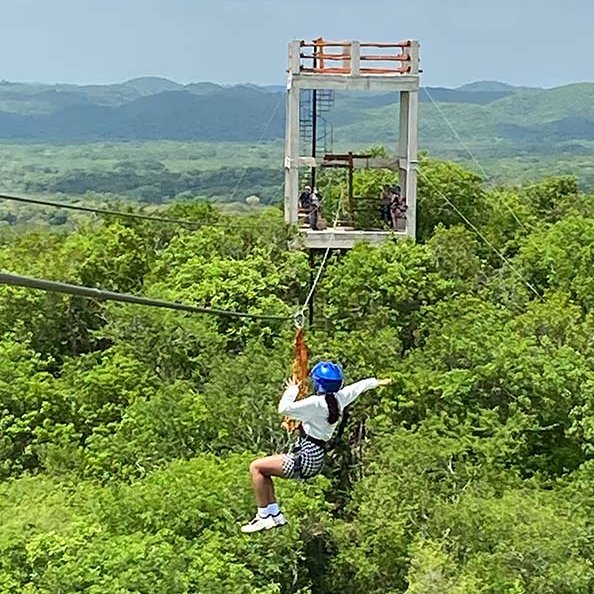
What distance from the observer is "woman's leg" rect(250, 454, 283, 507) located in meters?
9.71

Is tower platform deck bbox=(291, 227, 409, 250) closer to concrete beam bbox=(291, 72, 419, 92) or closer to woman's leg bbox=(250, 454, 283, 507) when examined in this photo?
concrete beam bbox=(291, 72, 419, 92)

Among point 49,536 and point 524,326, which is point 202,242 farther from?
point 49,536

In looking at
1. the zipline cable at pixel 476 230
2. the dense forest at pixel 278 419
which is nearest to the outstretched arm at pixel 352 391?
the dense forest at pixel 278 419

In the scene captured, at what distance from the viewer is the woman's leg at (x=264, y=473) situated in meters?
9.71

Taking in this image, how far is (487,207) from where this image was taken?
31.9 m

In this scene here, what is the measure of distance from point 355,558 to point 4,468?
6.60 m

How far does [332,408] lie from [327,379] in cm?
26

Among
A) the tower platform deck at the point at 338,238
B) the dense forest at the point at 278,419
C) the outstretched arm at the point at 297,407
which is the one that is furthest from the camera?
the tower platform deck at the point at 338,238

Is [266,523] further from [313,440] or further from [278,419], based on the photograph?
[278,419]

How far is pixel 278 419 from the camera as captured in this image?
19641 mm

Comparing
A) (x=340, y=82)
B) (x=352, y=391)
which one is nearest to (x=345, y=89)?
(x=340, y=82)

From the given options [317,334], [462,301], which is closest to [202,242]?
[317,334]

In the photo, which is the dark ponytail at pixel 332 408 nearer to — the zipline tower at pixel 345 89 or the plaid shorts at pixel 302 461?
the plaid shorts at pixel 302 461

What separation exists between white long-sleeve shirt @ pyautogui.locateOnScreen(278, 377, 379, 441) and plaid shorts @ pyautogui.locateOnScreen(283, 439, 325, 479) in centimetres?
13
